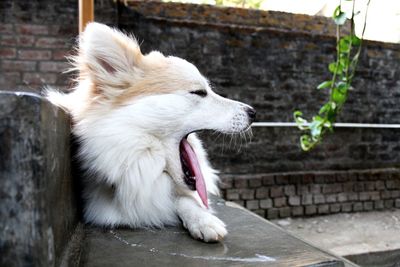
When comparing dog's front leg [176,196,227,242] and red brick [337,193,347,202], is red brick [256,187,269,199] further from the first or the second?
dog's front leg [176,196,227,242]

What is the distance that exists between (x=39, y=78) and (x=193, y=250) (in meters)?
3.17

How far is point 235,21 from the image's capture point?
452 centimetres

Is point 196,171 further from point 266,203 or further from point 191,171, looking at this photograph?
point 266,203

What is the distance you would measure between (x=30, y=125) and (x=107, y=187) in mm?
670

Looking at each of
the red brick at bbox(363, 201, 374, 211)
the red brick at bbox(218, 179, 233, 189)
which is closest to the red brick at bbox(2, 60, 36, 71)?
the red brick at bbox(218, 179, 233, 189)

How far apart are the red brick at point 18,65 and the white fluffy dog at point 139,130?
97.6 inches

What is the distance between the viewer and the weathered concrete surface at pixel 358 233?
3.46 meters

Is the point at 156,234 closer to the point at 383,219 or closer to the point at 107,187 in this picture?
the point at 107,187

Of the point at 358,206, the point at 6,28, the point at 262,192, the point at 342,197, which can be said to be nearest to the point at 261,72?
the point at 262,192

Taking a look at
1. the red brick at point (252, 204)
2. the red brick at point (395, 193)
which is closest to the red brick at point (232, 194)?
the red brick at point (252, 204)

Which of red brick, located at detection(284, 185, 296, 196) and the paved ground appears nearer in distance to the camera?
the paved ground

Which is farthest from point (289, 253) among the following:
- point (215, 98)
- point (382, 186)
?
point (382, 186)

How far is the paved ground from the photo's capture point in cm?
357

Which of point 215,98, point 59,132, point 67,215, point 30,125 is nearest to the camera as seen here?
point 30,125
